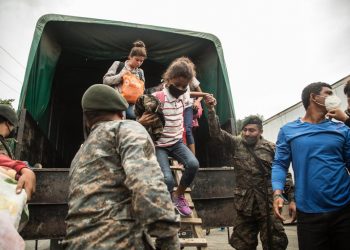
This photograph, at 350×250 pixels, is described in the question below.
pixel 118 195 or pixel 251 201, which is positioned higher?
pixel 118 195

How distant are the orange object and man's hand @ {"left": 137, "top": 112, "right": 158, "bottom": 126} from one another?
1166 millimetres

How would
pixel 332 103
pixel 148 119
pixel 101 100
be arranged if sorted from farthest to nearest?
pixel 148 119 → pixel 332 103 → pixel 101 100

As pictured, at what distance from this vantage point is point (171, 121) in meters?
3.10

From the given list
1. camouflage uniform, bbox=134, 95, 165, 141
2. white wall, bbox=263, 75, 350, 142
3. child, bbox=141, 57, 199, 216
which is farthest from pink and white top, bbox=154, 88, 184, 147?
white wall, bbox=263, 75, 350, 142

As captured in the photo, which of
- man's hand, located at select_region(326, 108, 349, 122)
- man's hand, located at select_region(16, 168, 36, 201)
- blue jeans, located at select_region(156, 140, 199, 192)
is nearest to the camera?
man's hand, located at select_region(16, 168, 36, 201)

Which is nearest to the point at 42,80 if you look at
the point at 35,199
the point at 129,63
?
the point at 129,63

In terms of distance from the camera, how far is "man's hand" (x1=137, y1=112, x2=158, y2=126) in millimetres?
2695

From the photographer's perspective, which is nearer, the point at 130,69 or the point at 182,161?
the point at 182,161

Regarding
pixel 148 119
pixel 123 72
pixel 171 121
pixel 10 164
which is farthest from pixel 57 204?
pixel 123 72

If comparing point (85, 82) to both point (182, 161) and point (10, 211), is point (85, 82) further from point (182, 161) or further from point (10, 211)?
point (10, 211)

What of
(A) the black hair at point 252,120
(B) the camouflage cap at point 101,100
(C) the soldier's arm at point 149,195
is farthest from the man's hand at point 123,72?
(C) the soldier's arm at point 149,195

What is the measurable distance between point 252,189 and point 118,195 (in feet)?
8.22

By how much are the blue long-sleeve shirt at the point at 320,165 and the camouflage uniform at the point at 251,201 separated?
0.97m

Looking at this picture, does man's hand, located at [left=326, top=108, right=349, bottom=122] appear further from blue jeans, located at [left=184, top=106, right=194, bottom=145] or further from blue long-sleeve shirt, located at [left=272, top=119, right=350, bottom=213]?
blue jeans, located at [left=184, top=106, right=194, bottom=145]
